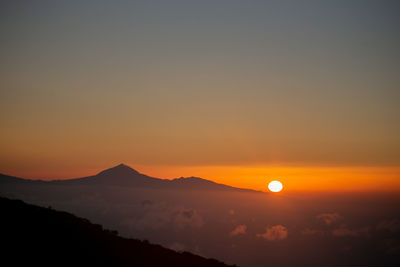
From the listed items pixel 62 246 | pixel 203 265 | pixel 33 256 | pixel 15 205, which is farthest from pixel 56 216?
pixel 203 265

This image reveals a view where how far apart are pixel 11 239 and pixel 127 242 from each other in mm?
8128

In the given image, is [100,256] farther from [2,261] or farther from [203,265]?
[203,265]

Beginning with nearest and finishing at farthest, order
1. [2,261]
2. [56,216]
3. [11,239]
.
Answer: [2,261] → [11,239] → [56,216]

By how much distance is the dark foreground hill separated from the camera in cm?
2128

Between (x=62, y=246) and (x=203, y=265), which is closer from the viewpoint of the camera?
(x=62, y=246)

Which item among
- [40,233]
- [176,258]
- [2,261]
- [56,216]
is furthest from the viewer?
[56,216]

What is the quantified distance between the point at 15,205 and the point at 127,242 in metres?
10.8

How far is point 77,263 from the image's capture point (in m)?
21.3

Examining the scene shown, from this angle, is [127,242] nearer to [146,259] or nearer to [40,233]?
[146,259]

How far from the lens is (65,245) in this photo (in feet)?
77.2

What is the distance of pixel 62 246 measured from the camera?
915 inches

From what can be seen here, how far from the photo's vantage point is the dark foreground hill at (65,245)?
21.3 m

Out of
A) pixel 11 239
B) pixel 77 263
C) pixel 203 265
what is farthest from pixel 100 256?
pixel 203 265

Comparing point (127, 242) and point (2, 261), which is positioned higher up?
point (127, 242)
